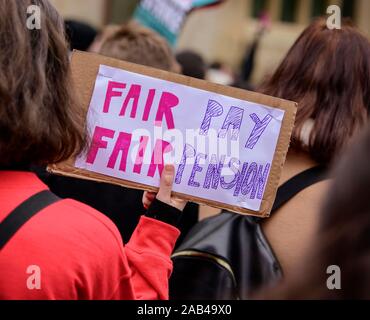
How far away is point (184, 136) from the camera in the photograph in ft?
7.04

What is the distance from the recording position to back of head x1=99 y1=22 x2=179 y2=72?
347 centimetres

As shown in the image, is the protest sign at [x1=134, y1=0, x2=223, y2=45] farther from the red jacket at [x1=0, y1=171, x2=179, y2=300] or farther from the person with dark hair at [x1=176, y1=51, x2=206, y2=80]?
the red jacket at [x1=0, y1=171, x2=179, y2=300]

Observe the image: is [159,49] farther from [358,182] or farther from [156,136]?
[358,182]

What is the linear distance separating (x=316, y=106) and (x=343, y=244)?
4.75ft

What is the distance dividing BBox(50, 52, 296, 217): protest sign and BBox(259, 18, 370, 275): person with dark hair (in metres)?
0.23

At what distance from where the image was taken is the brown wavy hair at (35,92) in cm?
164

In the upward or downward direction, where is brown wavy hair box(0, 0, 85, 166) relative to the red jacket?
upward

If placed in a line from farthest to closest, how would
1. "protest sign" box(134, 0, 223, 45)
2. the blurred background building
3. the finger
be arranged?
the blurred background building
"protest sign" box(134, 0, 223, 45)
the finger
